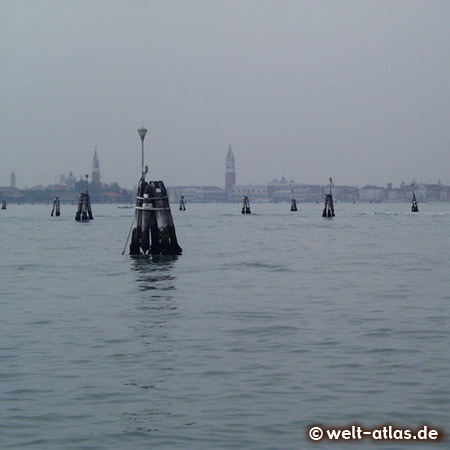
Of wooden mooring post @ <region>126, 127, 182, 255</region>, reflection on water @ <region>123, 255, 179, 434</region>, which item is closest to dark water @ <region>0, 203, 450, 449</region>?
reflection on water @ <region>123, 255, 179, 434</region>

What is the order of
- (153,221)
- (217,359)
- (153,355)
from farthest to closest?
(153,221), (153,355), (217,359)

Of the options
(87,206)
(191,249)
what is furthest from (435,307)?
(87,206)

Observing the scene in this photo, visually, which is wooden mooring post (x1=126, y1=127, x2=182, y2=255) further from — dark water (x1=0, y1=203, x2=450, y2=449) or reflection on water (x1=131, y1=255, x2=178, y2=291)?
dark water (x1=0, y1=203, x2=450, y2=449)

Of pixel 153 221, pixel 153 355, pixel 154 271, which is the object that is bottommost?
pixel 154 271

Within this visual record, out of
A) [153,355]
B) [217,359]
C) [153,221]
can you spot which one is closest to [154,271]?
[153,221]

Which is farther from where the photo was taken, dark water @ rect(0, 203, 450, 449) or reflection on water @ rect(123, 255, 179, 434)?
reflection on water @ rect(123, 255, 179, 434)

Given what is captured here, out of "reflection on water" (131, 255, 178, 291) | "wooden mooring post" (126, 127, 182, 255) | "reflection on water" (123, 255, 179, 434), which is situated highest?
"wooden mooring post" (126, 127, 182, 255)

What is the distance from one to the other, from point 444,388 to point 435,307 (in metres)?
7.14

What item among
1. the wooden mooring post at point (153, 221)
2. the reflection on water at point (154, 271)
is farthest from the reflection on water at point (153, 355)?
the wooden mooring post at point (153, 221)

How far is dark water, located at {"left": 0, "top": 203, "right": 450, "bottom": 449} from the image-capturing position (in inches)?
351

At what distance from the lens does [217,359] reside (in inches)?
472

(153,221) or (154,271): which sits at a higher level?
(153,221)

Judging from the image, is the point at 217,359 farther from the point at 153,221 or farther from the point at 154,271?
the point at 153,221

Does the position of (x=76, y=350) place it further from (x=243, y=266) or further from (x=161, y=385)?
(x=243, y=266)
